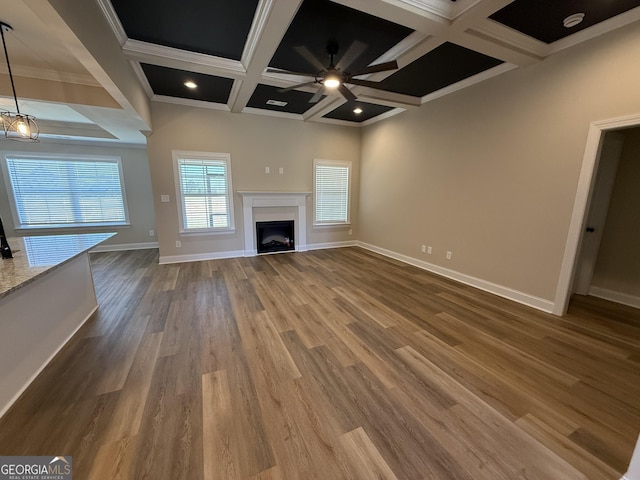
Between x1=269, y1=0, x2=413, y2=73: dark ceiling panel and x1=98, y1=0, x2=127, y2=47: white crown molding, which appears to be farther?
x1=269, y1=0, x2=413, y2=73: dark ceiling panel

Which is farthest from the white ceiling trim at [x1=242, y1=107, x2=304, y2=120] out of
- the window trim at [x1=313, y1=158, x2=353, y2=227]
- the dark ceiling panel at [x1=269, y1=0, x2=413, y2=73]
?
the dark ceiling panel at [x1=269, y1=0, x2=413, y2=73]

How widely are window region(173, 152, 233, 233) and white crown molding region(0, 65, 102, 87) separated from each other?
1.56 metres

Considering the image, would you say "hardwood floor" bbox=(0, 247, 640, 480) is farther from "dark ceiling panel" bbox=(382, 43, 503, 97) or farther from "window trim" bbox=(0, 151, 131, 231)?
"window trim" bbox=(0, 151, 131, 231)

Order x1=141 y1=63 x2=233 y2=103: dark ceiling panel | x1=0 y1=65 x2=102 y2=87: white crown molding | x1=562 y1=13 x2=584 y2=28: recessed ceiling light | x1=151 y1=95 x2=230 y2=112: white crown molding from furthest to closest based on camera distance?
x1=151 y1=95 x2=230 y2=112: white crown molding → x1=141 y1=63 x2=233 y2=103: dark ceiling panel → x1=0 y1=65 x2=102 y2=87: white crown molding → x1=562 y1=13 x2=584 y2=28: recessed ceiling light

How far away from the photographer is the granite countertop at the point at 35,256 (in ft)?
5.23

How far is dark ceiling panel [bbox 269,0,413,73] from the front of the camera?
7.38ft

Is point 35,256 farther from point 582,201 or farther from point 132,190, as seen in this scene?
point 582,201

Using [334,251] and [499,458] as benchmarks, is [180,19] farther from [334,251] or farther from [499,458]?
[334,251]

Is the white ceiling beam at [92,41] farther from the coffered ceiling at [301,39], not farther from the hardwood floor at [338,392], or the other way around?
the hardwood floor at [338,392]

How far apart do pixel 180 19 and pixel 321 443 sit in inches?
144

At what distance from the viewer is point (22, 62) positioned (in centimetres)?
271

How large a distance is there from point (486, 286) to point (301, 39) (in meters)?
3.92
